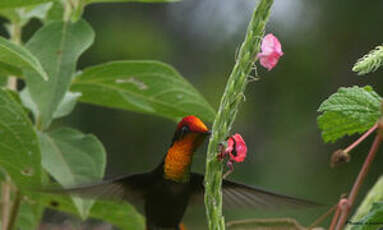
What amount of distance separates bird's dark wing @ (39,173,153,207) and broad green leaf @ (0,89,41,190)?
81 millimetres

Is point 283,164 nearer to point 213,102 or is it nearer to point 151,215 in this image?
point 213,102

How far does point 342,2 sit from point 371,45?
0.72 meters

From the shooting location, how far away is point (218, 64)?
6.41 metres

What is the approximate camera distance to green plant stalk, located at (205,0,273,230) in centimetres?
109

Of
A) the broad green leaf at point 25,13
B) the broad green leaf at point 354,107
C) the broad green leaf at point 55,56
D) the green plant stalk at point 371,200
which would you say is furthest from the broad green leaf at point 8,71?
the green plant stalk at point 371,200

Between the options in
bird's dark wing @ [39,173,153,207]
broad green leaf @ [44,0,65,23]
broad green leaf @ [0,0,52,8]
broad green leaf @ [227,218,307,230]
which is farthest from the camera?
broad green leaf @ [44,0,65,23]

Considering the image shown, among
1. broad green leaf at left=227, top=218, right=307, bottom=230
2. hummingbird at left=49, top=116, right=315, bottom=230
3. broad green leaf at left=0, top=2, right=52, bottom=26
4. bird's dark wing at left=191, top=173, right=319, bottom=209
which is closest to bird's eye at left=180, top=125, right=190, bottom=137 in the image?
hummingbird at left=49, top=116, right=315, bottom=230

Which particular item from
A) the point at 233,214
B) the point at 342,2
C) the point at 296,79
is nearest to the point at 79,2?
the point at 233,214

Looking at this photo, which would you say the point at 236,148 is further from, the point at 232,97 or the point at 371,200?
the point at 371,200

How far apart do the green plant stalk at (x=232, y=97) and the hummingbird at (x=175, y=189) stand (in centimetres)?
53

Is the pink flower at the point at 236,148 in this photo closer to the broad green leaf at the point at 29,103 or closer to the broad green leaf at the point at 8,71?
the broad green leaf at the point at 8,71

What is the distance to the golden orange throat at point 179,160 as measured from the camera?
1.90m

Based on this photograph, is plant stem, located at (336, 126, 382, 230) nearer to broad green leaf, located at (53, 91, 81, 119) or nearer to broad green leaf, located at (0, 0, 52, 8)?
broad green leaf, located at (0, 0, 52, 8)

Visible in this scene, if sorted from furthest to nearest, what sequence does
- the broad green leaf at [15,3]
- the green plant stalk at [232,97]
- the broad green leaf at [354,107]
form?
the broad green leaf at [15,3], the broad green leaf at [354,107], the green plant stalk at [232,97]
